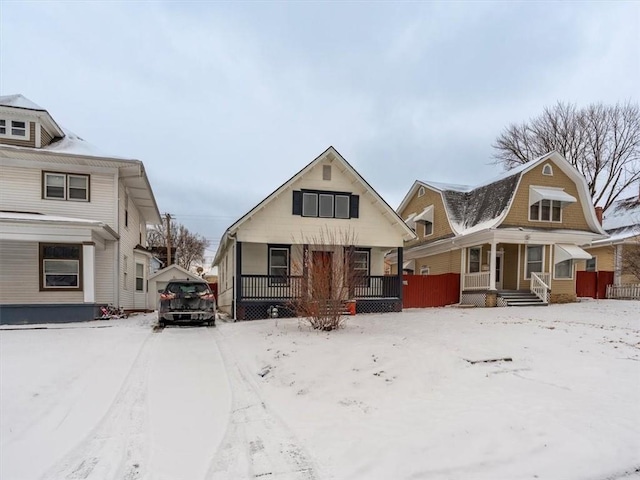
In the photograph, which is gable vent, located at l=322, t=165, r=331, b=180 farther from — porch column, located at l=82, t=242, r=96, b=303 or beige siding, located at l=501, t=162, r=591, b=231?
porch column, located at l=82, t=242, r=96, b=303

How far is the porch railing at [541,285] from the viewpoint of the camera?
18.4 meters

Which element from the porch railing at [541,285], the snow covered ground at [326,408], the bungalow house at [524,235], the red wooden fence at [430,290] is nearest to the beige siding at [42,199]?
the snow covered ground at [326,408]

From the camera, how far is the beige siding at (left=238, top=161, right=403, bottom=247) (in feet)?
52.0

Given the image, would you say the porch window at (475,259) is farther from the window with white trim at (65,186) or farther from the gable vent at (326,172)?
the window with white trim at (65,186)

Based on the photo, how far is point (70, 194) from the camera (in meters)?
15.3

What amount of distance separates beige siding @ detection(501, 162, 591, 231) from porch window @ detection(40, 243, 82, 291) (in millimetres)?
18404

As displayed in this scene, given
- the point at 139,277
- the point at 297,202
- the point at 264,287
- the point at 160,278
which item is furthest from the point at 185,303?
the point at 160,278

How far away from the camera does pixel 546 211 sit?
20.0 metres

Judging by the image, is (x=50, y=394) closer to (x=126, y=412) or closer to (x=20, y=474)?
(x=126, y=412)

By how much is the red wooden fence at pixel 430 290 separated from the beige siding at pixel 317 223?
337 cm

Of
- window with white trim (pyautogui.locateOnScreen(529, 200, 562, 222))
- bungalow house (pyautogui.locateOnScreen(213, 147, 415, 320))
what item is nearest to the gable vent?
bungalow house (pyautogui.locateOnScreen(213, 147, 415, 320))

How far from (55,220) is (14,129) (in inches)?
206

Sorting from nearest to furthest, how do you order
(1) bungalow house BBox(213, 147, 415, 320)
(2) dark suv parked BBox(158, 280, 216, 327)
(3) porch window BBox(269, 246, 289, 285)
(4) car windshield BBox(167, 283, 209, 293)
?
1. (2) dark suv parked BBox(158, 280, 216, 327)
2. (4) car windshield BBox(167, 283, 209, 293)
3. (1) bungalow house BBox(213, 147, 415, 320)
4. (3) porch window BBox(269, 246, 289, 285)

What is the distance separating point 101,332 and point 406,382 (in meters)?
9.22
